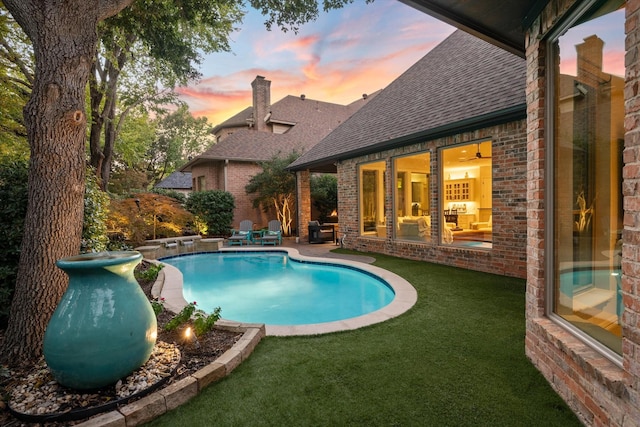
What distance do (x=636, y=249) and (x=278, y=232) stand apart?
12.1 metres

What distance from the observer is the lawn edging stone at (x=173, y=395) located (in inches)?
84.7

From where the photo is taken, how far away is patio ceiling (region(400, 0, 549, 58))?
2.76 m

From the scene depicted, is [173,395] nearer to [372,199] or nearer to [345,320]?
[345,320]

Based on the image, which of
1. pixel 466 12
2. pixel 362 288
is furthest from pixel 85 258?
pixel 362 288

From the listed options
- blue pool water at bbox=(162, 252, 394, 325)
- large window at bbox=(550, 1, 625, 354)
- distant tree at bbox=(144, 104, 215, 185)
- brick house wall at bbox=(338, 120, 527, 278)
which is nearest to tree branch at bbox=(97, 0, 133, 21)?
large window at bbox=(550, 1, 625, 354)

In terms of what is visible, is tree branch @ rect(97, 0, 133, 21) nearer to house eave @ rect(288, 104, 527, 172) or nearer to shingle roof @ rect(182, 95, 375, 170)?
house eave @ rect(288, 104, 527, 172)

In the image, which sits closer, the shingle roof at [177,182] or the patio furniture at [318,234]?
the patio furniture at [318,234]

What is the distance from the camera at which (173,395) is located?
7.92 ft

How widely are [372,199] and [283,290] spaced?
4.40m

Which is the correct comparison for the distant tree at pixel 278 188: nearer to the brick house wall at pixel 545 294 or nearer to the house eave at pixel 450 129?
the house eave at pixel 450 129

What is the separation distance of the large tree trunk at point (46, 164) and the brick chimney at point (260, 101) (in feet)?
63.5

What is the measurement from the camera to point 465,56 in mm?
9570

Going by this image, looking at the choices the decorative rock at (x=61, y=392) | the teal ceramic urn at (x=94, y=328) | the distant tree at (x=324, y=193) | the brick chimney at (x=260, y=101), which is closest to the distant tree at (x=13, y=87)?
the decorative rock at (x=61, y=392)

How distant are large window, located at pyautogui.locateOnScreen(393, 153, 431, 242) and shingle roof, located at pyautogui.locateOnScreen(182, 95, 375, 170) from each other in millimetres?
8492
